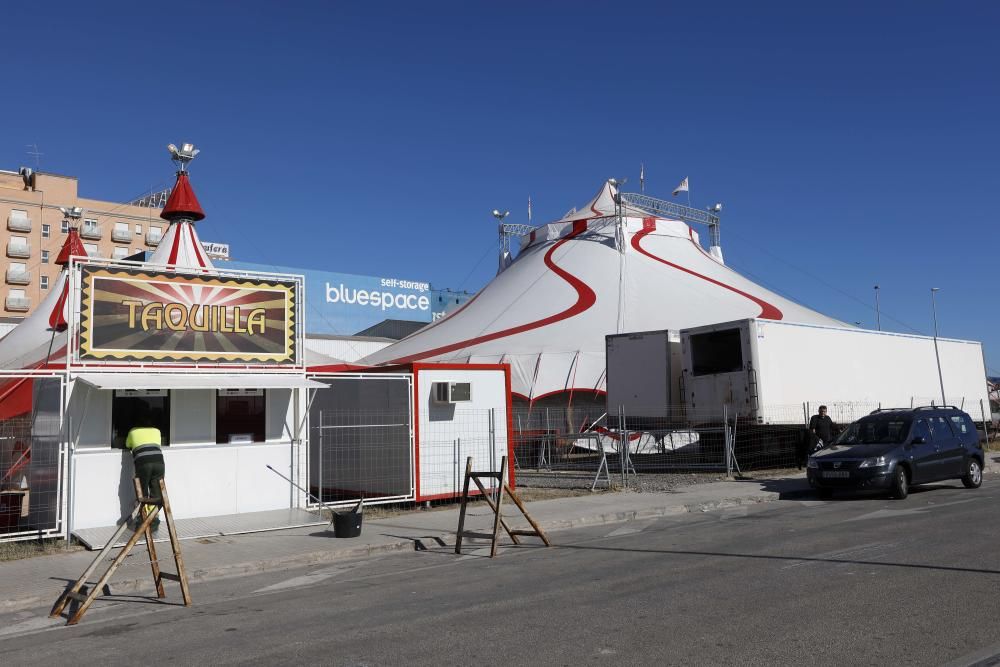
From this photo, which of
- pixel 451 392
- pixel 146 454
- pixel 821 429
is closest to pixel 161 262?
pixel 451 392

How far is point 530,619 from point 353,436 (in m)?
9.14

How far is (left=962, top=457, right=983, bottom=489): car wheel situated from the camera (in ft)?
51.3

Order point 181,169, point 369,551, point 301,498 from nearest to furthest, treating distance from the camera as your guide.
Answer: point 369,551 → point 301,498 → point 181,169

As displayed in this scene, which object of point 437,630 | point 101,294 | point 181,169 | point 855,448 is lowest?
point 437,630

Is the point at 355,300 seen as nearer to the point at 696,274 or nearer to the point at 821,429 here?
the point at 696,274

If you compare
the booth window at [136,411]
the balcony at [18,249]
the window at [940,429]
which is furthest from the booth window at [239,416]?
the balcony at [18,249]

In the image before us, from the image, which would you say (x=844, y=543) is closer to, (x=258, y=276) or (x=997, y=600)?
(x=997, y=600)

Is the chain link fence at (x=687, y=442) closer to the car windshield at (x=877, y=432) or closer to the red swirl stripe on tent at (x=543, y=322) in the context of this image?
the car windshield at (x=877, y=432)

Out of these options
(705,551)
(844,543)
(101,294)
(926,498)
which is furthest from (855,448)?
(101,294)

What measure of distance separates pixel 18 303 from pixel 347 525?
6745 centimetres

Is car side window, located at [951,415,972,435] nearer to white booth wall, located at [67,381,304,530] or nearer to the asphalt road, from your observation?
the asphalt road

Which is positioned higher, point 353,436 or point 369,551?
point 353,436

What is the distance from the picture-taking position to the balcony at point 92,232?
72475 millimetres

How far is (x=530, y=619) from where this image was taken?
20.8 ft
